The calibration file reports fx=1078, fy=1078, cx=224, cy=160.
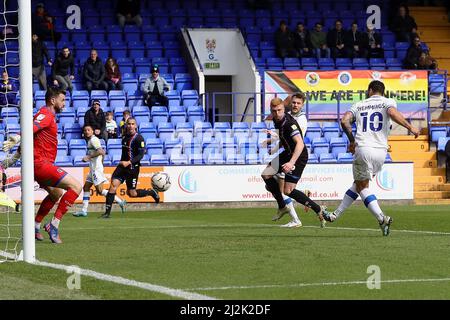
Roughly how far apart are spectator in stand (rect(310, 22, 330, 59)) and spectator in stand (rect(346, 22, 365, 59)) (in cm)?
68

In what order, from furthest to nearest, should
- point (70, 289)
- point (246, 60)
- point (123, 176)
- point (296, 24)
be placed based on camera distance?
1. point (296, 24)
2. point (246, 60)
3. point (123, 176)
4. point (70, 289)

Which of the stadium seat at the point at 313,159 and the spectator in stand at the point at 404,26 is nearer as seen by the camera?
the stadium seat at the point at 313,159

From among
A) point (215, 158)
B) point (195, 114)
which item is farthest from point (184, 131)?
point (215, 158)

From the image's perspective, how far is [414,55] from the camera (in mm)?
33000

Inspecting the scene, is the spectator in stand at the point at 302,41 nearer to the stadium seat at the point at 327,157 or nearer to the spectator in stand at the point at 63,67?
the stadium seat at the point at 327,157

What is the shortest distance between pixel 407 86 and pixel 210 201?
8.26 metres

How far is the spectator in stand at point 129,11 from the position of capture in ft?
108

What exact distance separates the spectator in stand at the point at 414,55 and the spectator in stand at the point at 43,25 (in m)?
10.7

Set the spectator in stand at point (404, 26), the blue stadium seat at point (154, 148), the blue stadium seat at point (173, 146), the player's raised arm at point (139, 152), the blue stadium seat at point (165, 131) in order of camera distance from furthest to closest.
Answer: the spectator in stand at point (404, 26) < the blue stadium seat at point (165, 131) < the blue stadium seat at point (154, 148) < the blue stadium seat at point (173, 146) < the player's raised arm at point (139, 152)

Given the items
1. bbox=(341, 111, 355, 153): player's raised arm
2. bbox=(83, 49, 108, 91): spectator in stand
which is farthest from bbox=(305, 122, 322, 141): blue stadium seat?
bbox=(341, 111, 355, 153): player's raised arm

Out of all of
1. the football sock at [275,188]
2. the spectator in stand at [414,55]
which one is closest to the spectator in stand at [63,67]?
the spectator in stand at [414,55]

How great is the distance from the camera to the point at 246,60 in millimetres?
32500

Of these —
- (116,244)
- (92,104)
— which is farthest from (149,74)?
(116,244)
